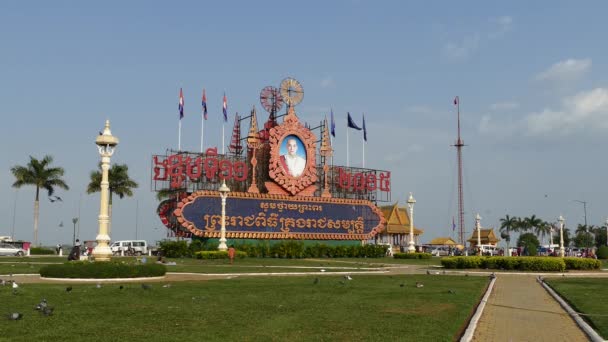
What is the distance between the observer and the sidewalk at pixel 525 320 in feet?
42.3

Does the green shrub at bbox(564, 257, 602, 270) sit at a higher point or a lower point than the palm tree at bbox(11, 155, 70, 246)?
lower

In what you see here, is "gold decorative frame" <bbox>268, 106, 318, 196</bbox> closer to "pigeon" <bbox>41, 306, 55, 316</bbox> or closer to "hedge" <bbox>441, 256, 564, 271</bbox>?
"hedge" <bbox>441, 256, 564, 271</bbox>

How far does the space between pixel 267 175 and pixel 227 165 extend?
607 centimetres

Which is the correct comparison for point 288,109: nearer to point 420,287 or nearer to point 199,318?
point 420,287

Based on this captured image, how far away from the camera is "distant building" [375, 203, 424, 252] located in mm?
110062

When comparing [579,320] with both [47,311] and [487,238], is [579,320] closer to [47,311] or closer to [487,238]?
[47,311]

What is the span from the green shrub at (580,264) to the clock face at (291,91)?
44232 mm

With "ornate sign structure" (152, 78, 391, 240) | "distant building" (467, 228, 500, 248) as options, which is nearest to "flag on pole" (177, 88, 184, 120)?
"ornate sign structure" (152, 78, 391, 240)

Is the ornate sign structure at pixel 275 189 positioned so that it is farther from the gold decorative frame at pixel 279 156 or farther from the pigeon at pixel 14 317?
the pigeon at pixel 14 317

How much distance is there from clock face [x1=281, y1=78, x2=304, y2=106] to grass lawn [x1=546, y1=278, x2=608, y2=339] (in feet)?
173

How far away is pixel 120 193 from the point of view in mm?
86562

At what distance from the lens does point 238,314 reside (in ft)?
49.4

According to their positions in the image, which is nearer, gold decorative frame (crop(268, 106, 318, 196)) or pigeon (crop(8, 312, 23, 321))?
pigeon (crop(8, 312, 23, 321))

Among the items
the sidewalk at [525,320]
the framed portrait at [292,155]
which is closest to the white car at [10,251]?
the framed portrait at [292,155]
